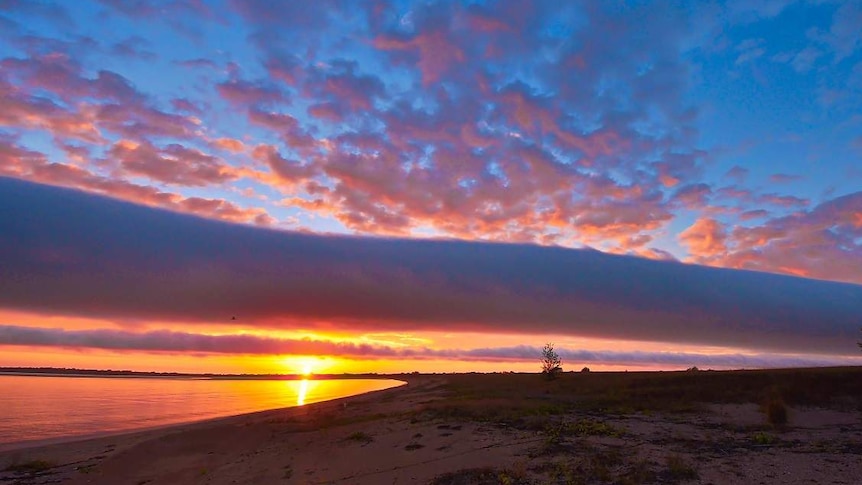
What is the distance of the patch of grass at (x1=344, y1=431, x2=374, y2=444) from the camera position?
2313 cm

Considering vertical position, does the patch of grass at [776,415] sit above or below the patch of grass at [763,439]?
above

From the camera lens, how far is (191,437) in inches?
1166

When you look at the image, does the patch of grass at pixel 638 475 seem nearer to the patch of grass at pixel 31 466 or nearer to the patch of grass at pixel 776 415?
the patch of grass at pixel 776 415

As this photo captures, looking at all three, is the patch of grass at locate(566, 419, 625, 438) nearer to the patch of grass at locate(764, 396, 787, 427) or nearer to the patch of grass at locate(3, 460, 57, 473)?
the patch of grass at locate(764, 396, 787, 427)

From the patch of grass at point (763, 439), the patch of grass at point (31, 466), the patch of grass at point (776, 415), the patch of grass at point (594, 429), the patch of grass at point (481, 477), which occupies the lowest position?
the patch of grass at point (31, 466)

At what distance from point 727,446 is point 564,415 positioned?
1006 centimetres

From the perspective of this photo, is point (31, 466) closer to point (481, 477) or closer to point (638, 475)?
point (481, 477)

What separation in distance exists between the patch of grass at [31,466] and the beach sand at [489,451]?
0.06 m

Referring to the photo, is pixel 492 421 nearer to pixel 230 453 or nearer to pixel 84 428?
pixel 230 453

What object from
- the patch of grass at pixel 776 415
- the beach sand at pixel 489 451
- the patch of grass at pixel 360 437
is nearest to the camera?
the beach sand at pixel 489 451

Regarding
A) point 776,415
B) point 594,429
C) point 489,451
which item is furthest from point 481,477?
point 776,415

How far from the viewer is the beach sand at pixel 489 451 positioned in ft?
50.9

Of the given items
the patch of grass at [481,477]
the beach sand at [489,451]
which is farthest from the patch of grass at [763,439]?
the patch of grass at [481,477]

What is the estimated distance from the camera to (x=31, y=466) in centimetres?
2244
